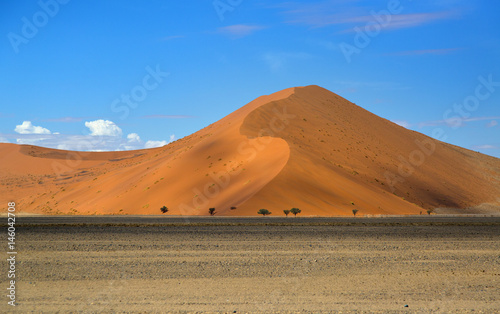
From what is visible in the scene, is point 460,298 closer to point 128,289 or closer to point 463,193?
point 128,289

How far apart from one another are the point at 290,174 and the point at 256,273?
4125 cm

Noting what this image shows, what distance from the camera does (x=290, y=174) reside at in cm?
5694

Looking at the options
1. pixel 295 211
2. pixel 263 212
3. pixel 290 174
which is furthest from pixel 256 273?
pixel 290 174

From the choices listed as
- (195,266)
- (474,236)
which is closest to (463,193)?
(474,236)

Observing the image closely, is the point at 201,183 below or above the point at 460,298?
above

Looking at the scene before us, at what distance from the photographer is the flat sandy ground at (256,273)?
1207 cm

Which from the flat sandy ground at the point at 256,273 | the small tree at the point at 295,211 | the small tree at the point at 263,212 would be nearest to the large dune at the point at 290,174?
the small tree at the point at 263,212

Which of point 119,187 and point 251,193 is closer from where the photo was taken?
point 251,193

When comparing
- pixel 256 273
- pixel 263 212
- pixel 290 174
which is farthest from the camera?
pixel 290 174

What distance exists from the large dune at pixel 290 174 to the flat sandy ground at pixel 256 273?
24286mm

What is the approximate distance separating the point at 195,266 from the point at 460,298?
8.14 metres

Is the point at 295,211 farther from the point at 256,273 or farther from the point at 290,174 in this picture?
the point at 256,273

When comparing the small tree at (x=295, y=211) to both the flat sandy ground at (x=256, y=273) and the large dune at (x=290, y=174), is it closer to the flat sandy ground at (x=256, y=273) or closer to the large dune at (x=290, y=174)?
the large dune at (x=290, y=174)

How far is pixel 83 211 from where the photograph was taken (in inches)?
2552
